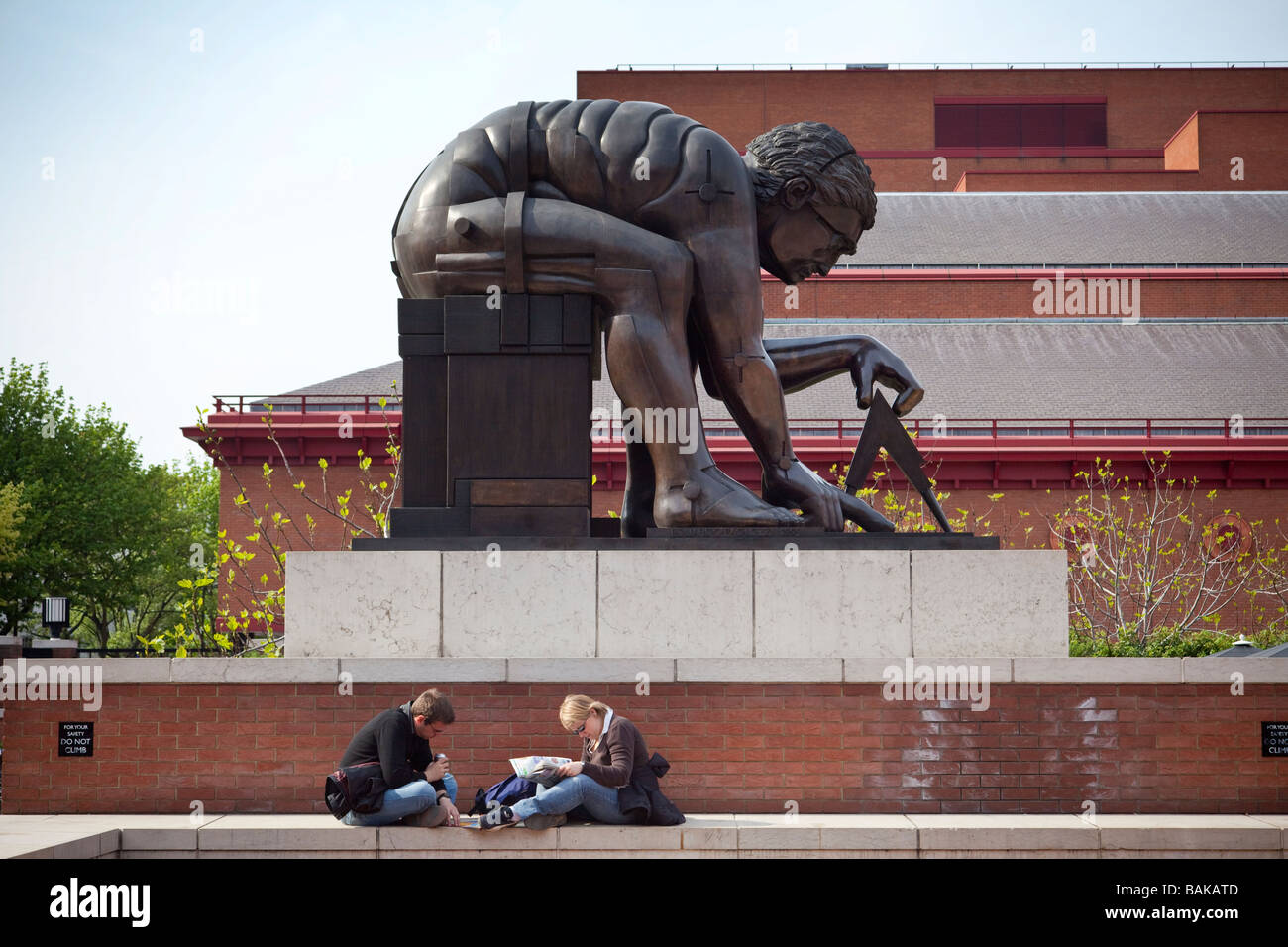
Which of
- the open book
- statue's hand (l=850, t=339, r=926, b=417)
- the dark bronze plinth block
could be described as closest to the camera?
the open book

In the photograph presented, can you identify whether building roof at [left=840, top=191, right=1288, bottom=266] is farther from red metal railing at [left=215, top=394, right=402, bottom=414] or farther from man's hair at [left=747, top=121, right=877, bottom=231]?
man's hair at [left=747, top=121, right=877, bottom=231]

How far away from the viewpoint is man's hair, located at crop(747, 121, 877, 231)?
32.6 ft

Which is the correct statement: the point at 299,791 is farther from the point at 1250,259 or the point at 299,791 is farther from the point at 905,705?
the point at 1250,259

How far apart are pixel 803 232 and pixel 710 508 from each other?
7.81ft

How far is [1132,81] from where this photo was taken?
57.6m

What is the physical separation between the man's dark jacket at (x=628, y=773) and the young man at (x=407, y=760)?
92 centimetres

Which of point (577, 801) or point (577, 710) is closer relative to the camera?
point (577, 801)

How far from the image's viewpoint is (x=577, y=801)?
7980 mm

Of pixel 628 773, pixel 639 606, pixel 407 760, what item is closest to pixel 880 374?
pixel 639 606

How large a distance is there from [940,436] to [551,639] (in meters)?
23.3

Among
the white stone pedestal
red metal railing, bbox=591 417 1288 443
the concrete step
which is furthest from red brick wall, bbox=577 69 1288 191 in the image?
the concrete step

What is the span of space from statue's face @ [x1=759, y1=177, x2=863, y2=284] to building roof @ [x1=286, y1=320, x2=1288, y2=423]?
850 inches

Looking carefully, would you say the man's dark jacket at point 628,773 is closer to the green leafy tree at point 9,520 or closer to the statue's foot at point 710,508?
the statue's foot at point 710,508

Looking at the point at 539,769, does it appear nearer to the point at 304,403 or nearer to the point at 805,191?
the point at 805,191
